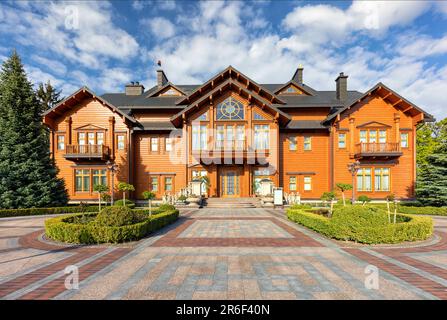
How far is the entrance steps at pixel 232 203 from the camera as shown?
1873 centimetres

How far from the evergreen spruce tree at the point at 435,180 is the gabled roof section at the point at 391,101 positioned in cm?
400

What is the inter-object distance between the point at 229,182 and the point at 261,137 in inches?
232

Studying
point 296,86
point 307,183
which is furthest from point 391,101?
point 307,183

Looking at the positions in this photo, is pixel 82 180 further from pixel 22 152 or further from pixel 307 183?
pixel 307 183

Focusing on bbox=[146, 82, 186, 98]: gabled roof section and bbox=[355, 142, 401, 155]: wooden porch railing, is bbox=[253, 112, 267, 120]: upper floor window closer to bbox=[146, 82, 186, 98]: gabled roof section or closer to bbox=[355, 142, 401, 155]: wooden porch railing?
bbox=[146, 82, 186, 98]: gabled roof section

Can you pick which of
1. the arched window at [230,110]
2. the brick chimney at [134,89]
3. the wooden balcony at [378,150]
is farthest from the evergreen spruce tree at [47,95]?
the wooden balcony at [378,150]

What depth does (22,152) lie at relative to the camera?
1733cm

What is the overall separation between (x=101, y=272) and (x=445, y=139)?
27021 millimetres

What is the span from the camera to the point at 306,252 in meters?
7.11

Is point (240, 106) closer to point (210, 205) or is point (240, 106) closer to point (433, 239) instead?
point (210, 205)

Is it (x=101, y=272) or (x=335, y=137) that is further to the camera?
(x=335, y=137)

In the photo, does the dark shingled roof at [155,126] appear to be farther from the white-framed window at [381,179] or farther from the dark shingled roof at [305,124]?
the white-framed window at [381,179]

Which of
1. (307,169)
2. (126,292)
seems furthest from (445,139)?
(126,292)

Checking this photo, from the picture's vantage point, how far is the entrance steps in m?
18.7
